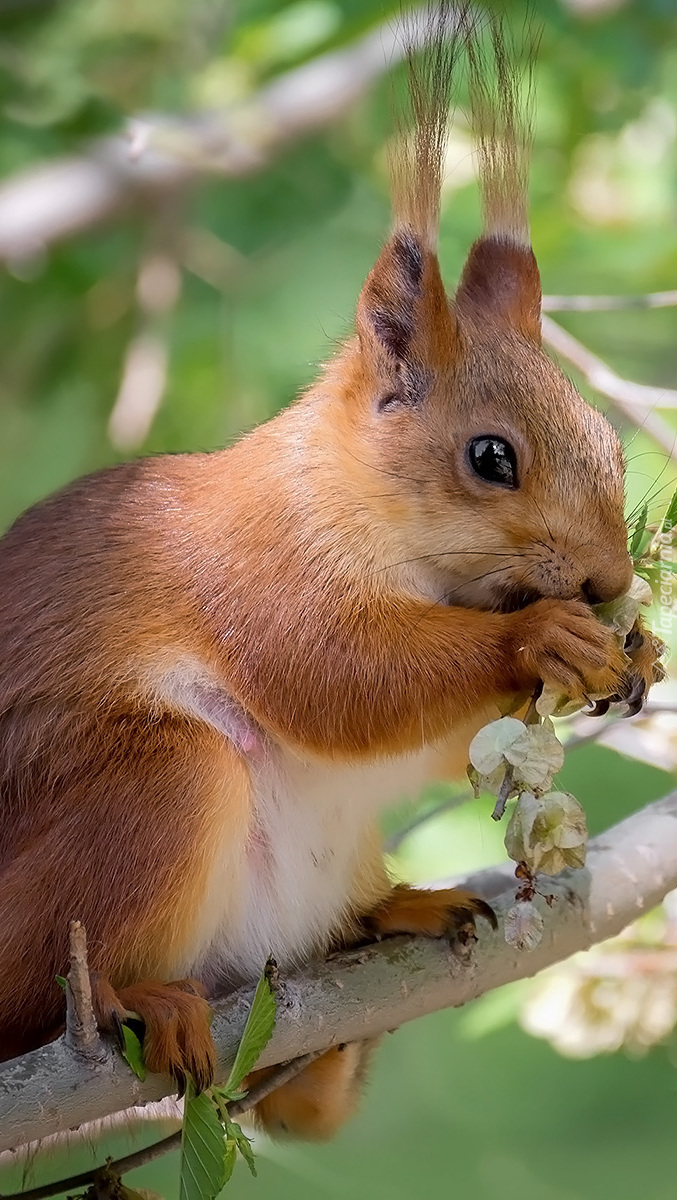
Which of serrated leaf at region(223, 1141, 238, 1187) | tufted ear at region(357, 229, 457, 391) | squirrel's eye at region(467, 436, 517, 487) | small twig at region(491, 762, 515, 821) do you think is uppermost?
tufted ear at region(357, 229, 457, 391)

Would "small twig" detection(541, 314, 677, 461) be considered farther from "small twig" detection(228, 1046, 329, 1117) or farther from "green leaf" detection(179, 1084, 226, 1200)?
"green leaf" detection(179, 1084, 226, 1200)

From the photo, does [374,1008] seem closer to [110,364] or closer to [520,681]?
[520,681]

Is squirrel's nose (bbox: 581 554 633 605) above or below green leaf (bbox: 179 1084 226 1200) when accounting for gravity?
above

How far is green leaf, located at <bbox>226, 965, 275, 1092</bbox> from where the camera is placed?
1.01m

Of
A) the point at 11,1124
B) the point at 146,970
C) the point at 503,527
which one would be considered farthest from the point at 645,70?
the point at 11,1124

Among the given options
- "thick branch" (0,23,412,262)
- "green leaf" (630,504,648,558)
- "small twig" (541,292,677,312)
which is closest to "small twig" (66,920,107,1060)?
"green leaf" (630,504,648,558)

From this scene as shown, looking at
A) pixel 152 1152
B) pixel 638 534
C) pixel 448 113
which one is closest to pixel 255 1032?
pixel 152 1152

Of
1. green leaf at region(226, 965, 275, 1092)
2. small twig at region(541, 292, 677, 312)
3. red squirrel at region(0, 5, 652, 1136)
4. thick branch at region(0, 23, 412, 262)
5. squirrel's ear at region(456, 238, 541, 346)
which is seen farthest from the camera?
thick branch at region(0, 23, 412, 262)

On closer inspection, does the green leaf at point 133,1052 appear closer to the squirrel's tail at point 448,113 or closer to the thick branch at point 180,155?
the squirrel's tail at point 448,113

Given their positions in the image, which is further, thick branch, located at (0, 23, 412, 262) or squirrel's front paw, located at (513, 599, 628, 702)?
thick branch, located at (0, 23, 412, 262)

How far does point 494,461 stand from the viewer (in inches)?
47.8

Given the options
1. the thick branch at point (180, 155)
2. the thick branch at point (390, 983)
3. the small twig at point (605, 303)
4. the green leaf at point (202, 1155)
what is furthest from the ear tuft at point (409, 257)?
the thick branch at point (180, 155)

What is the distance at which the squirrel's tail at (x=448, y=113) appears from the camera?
124 cm

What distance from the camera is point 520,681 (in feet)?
3.89
